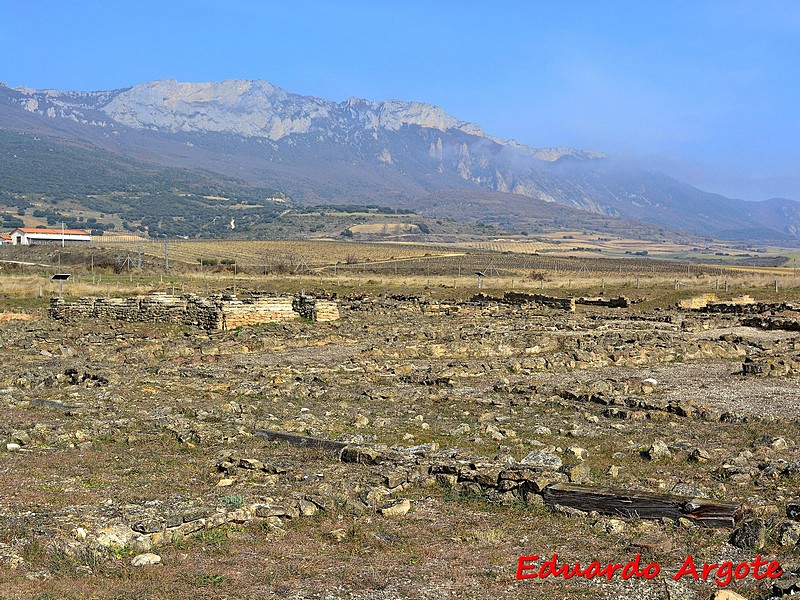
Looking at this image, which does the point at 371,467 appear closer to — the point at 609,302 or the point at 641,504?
the point at 641,504

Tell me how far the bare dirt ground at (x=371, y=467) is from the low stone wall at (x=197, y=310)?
884cm

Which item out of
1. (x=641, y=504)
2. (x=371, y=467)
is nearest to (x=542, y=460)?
(x=371, y=467)

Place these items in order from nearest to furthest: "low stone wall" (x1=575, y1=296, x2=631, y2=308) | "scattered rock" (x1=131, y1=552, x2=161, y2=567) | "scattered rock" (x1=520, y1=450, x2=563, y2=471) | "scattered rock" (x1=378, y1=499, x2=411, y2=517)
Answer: "scattered rock" (x1=131, y1=552, x2=161, y2=567) < "scattered rock" (x1=378, y1=499, x2=411, y2=517) < "scattered rock" (x1=520, y1=450, x2=563, y2=471) < "low stone wall" (x1=575, y1=296, x2=631, y2=308)

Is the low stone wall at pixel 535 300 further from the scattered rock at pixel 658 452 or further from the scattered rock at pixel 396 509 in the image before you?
the scattered rock at pixel 396 509

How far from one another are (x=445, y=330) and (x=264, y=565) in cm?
2581

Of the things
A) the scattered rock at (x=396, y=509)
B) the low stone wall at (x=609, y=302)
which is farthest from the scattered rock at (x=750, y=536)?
the low stone wall at (x=609, y=302)

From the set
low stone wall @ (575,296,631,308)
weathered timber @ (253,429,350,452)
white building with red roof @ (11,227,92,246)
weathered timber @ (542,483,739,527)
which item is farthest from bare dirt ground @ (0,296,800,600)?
white building with red roof @ (11,227,92,246)

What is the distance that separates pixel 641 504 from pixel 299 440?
6.18 m

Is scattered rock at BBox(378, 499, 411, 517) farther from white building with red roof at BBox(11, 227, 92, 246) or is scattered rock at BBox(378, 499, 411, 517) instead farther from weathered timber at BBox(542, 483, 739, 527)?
white building with red roof at BBox(11, 227, 92, 246)

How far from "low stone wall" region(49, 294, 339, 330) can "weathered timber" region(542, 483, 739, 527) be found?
27.0 m

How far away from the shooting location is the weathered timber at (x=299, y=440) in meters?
14.1

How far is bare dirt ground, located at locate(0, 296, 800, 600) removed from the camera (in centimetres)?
895

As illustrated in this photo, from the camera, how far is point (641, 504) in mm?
10469

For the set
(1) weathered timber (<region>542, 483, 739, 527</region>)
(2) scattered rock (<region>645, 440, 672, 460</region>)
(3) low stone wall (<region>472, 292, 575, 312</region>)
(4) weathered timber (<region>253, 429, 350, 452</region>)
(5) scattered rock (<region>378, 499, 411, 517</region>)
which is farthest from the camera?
(3) low stone wall (<region>472, 292, 575, 312</region>)
